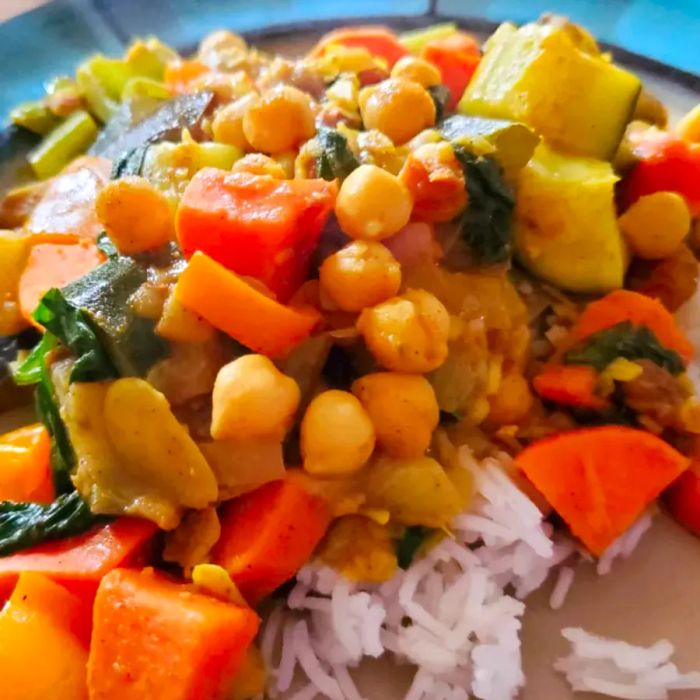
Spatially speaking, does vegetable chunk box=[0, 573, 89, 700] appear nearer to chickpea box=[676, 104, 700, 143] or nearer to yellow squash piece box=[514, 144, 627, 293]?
yellow squash piece box=[514, 144, 627, 293]

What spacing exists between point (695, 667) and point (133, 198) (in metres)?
1.93

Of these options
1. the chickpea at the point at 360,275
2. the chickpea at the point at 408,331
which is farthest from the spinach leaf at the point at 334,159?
the chickpea at the point at 408,331

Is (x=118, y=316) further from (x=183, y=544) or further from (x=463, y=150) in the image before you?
(x=463, y=150)

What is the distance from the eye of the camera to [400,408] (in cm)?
225

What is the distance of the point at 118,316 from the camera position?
2.25 meters

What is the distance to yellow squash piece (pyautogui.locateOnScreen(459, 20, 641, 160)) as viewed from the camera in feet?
8.86

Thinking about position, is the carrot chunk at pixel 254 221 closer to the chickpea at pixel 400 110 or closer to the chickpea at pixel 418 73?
the chickpea at pixel 400 110

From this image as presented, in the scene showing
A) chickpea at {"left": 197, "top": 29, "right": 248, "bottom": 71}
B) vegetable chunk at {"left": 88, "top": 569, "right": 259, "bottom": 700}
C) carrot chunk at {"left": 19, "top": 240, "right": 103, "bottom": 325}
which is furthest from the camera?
chickpea at {"left": 197, "top": 29, "right": 248, "bottom": 71}

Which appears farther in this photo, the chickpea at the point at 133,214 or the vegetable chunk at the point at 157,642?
the chickpea at the point at 133,214

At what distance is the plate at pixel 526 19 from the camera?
243 cm

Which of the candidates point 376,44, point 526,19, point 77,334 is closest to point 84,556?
point 77,334

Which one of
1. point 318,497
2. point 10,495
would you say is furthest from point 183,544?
point 10,495

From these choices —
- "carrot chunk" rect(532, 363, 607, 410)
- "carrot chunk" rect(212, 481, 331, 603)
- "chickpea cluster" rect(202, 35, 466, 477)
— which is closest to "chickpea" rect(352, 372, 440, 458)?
"chickpea cluster" rect(202, 35, 466, 477)

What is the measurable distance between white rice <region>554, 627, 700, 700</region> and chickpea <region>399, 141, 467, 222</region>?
1.22m
